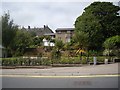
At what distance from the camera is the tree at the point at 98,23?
53625mm

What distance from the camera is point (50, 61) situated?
29.1 m

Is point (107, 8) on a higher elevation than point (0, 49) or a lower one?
higher

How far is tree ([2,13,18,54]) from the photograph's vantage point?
1721 inches

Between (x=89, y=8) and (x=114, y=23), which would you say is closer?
(x=114, y=23)

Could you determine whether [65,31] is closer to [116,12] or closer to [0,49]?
[116,12]

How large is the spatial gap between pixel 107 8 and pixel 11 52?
24.8 m

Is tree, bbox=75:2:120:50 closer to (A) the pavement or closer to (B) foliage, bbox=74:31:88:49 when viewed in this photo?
(B) foliage, bbox=74:31:88:49

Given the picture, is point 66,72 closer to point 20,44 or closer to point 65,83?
point 65,83

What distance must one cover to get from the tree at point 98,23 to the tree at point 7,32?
14275mm

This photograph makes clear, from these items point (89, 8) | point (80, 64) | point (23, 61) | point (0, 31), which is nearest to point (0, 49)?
point (0, 31)

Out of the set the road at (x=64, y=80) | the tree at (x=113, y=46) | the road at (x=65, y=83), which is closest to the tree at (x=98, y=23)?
the tree at (x=113, y=46)

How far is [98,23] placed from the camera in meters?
55.4

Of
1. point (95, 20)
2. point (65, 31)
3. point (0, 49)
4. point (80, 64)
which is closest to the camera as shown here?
point (80, 64)

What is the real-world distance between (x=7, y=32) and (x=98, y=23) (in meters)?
19.4
